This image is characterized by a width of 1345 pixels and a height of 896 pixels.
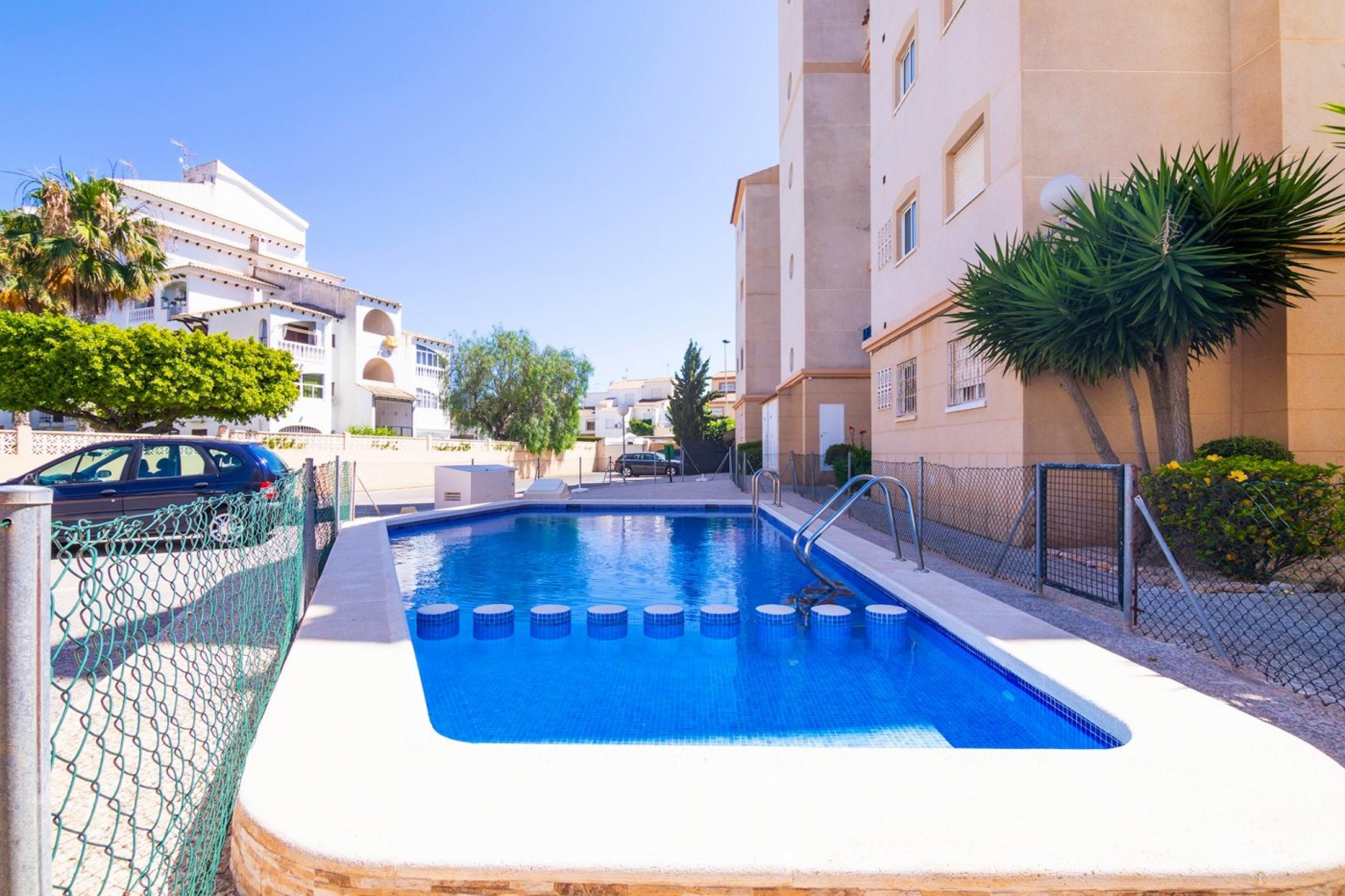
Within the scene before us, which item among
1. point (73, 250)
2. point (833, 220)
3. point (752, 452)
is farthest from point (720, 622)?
point (73, 250)

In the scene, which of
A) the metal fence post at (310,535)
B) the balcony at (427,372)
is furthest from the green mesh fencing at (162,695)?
the balcony at (427,372)

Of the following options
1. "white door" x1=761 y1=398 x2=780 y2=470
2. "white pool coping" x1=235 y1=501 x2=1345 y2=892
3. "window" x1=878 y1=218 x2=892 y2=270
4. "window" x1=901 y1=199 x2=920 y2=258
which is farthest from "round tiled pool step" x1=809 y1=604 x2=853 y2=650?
"white door" x1=761 y1=398 x2=780 y2=470

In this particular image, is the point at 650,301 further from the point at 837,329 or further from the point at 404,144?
the point at 837,329

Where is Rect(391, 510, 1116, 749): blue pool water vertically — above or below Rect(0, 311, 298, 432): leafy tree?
below

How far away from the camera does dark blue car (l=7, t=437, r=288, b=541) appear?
894 cm

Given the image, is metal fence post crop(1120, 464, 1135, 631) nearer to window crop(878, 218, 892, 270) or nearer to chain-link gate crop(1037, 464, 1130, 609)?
chain-link gate crop(1037, 464, 1130, 609)

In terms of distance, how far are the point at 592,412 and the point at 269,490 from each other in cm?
6973

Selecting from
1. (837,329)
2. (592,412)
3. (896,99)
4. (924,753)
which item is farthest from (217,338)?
(592,412)

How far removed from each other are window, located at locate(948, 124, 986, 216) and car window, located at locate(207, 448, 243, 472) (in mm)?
10904

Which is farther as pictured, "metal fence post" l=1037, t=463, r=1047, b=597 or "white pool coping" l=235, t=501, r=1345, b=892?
"metal fence post" l=1037, t=463, r=1047, b=597

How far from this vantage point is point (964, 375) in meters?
10.2

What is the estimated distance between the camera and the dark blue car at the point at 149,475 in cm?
894

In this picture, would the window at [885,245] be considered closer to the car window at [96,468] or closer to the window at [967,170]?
the window at [967,170]

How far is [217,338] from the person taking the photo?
23125mm
